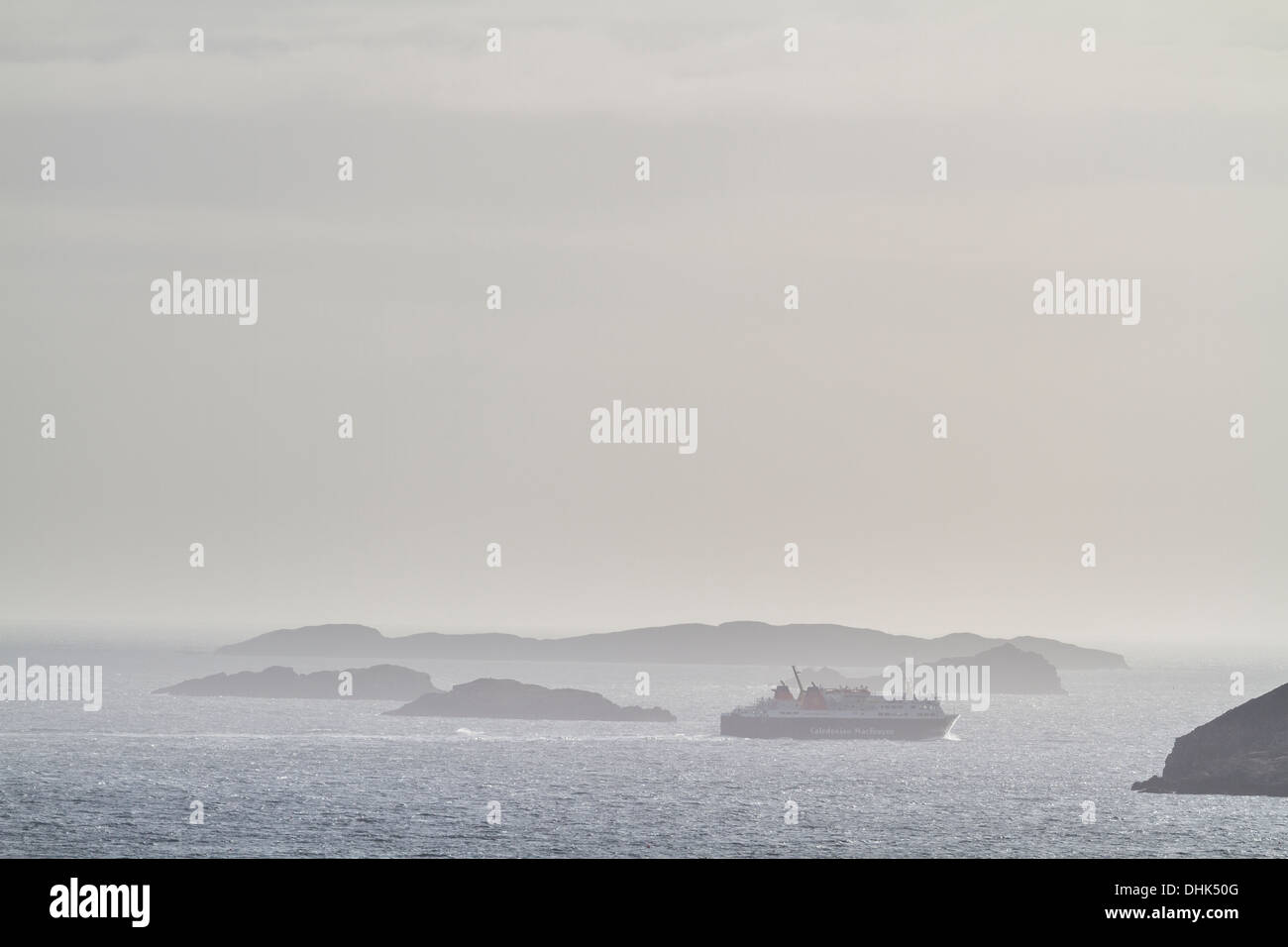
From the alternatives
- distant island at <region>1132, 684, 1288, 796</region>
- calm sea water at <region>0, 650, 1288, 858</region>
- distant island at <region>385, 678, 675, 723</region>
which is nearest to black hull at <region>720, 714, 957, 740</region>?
calm sea water at <region>0, 650, 1288, 858</region>

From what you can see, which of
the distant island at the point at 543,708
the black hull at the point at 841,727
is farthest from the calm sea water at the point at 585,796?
A: the distant island at the point at 543,708

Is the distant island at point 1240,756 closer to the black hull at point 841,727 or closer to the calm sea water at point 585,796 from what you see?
the calm sea water at point 585,796

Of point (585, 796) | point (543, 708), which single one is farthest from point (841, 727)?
point (585, 796)

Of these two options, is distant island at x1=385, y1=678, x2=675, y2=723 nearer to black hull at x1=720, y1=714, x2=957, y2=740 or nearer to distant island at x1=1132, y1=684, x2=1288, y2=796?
black hull at x1=720, y1=714, x2=957, y2=740

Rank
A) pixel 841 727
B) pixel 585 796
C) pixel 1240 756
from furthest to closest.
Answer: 1. pixel 841 727
2. pixel 1240 756
3. pixel 585 796

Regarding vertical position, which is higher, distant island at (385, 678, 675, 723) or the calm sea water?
distant island at (385, 678, 675, 723)

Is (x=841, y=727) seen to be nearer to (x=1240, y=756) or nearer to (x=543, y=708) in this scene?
(x=543, y=708)
